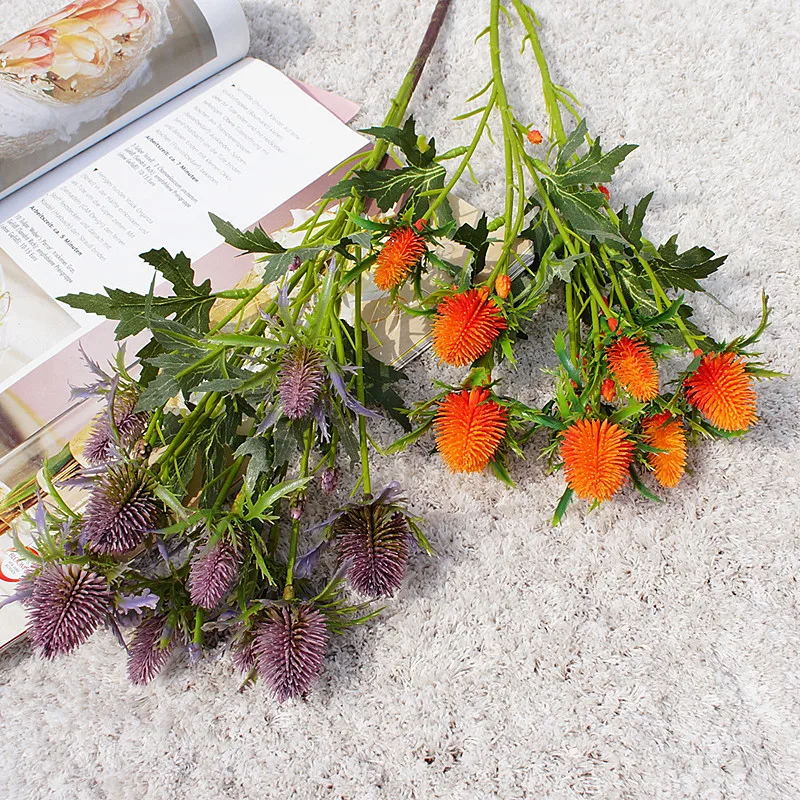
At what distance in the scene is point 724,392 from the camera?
45 cm

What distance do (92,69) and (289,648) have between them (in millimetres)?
505

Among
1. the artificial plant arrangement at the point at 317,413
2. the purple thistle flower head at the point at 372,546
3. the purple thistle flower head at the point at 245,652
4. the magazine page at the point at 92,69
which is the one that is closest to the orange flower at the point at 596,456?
the artificial plant arrangement at the point at 317,413

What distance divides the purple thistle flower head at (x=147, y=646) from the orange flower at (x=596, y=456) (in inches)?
10.4

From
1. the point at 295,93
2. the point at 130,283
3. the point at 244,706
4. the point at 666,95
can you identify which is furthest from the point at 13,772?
the point at 666,95

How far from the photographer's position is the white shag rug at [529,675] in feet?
1.66

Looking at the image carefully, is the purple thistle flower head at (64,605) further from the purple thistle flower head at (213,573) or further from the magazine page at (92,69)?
the magazine page at (92,69)

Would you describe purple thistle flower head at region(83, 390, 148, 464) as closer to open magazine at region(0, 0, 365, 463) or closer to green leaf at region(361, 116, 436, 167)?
open magazine at region(0, 0, 365, 463)

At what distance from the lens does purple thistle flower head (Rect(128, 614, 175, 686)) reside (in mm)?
466

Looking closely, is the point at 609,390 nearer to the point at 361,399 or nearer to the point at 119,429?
the point at 361,399

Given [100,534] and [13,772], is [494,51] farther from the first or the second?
[13,772]

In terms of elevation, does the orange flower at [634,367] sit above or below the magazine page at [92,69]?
below

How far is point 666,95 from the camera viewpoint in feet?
2.33

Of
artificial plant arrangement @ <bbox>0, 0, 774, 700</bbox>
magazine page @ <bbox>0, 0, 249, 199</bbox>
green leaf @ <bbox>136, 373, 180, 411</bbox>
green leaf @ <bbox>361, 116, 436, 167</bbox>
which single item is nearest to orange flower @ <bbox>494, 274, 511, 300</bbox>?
artificial plant arrangement @ <bbox>0, 0, 774, 700</bbox>

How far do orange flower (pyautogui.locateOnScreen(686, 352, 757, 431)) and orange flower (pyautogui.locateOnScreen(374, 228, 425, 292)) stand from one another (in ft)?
0.61
